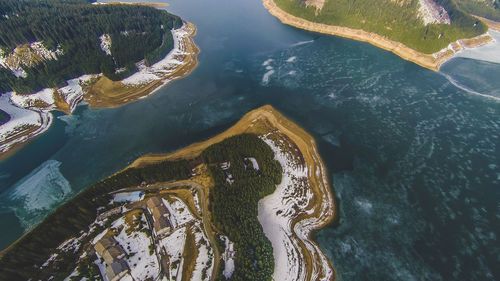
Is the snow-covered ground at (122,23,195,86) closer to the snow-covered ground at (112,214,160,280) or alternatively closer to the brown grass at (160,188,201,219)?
the brown grass at (160,188,201,219)

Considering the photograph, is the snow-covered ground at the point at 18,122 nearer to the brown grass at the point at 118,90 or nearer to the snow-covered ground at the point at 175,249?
the brown grass at the point at 118,90

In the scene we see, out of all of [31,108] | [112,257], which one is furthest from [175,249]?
[31,108]

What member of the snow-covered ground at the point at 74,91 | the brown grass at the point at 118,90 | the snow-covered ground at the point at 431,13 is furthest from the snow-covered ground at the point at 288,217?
the snow-covered ground at the point at 431,13

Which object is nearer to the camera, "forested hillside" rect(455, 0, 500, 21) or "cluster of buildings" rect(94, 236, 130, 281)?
"cluster of buildings" rect(94, 236, 130, 281)

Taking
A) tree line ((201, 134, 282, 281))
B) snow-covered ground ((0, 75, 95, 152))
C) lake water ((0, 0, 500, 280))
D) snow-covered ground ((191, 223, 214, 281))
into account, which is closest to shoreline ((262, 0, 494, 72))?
lake water ((0, 0, 500, 280))

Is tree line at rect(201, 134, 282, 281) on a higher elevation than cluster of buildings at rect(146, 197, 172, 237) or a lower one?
higher

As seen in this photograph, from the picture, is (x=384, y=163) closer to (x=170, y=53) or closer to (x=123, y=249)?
(x=123, y=249)
